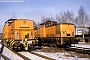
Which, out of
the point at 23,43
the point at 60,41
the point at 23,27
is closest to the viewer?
the point at 23,43

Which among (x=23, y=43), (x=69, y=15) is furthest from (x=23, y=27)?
(x=69, y=15)

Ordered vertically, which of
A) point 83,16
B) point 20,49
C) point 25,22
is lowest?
point 20,49

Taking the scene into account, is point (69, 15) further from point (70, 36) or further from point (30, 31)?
point (30, 31)

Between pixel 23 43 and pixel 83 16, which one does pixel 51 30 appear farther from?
pixel 83 16

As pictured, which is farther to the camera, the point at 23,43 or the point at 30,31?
the point at 30,31

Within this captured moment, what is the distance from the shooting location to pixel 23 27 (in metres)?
15.9

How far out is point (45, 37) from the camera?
2106 cm

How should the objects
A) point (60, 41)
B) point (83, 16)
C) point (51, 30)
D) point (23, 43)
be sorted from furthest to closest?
point (83, 16) → point (51, 30) → point (60, 41) → point (23, 43)

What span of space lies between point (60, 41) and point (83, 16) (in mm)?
28545

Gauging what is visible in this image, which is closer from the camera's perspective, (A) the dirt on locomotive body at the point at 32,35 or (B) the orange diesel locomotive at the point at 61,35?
(A) the dirt on locomotive body at the point at 32,35

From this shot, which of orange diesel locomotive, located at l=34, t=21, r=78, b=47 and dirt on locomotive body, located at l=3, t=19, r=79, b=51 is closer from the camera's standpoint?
dirt on locomotive body, located at l=3, t=19, r=79, b=51

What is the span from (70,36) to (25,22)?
19.6 ft

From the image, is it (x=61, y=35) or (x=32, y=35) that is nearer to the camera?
(x=32, y=35)

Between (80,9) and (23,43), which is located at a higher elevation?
(80,9)
